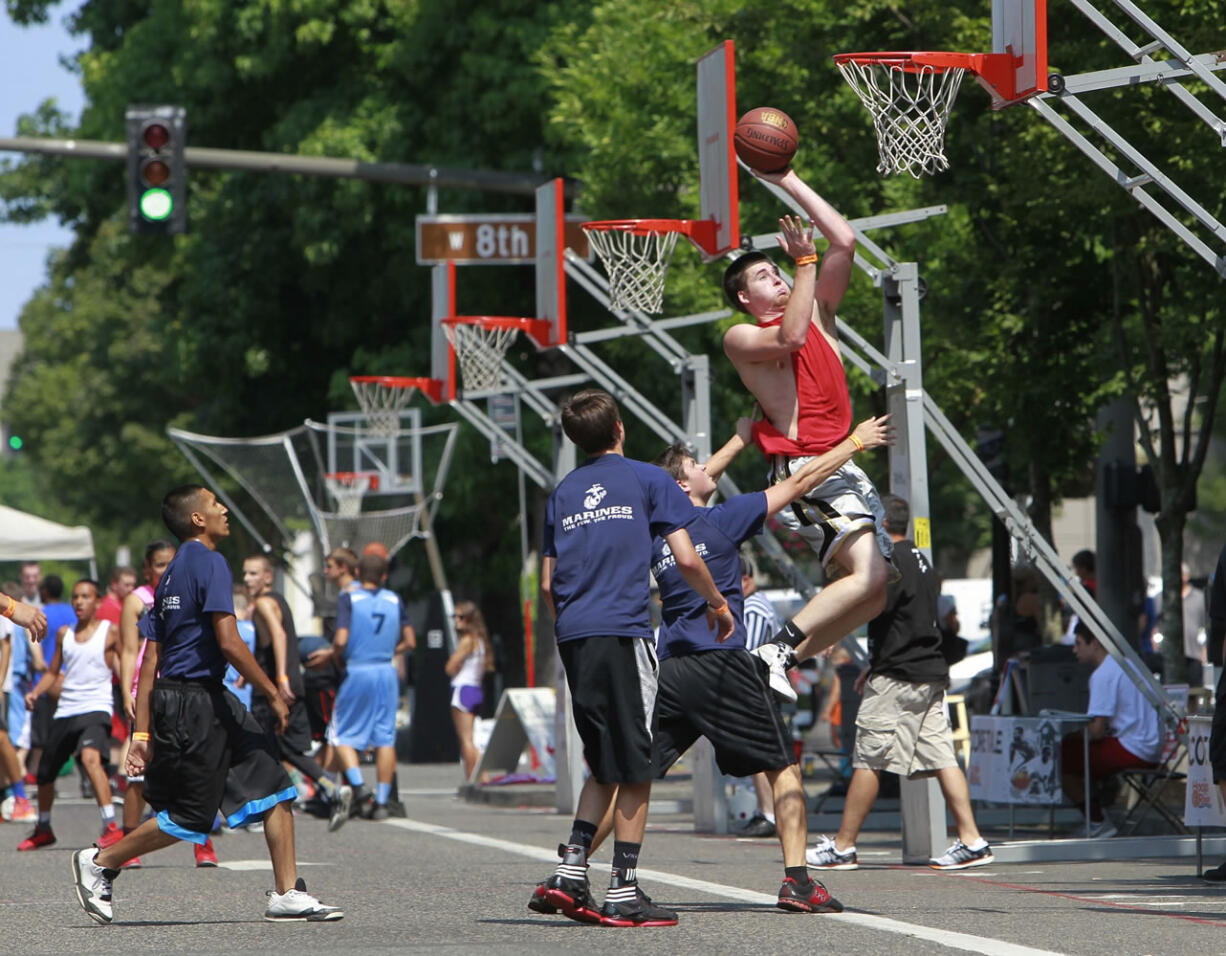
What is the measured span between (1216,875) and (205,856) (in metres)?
5.64

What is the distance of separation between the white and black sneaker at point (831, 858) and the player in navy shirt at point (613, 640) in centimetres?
310

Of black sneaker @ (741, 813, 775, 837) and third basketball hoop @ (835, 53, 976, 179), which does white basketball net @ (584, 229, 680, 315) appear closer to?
black sneaker @ (741, 813, 775, 837)

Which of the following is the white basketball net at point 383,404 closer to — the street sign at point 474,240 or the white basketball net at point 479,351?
the street sign at point 474,240

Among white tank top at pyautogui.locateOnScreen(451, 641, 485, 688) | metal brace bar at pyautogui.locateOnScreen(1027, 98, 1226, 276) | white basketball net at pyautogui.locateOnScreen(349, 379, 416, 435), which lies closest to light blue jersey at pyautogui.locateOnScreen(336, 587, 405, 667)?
white tank top at pyautogui.locateOnScreen(451, 641, 485, 688)

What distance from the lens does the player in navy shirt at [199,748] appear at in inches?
370

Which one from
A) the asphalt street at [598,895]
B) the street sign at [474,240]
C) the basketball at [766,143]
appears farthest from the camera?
the street sign at [474,240]

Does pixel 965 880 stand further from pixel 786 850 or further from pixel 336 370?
pixel 336 370

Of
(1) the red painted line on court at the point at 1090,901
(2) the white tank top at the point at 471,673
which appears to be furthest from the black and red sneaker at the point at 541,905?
(2) the white tank top at the point at 471,673

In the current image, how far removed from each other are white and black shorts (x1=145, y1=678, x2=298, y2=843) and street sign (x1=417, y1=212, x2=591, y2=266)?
1107 cm

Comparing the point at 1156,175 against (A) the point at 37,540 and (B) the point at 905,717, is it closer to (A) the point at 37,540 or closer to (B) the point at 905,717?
(B) the point at 905,717

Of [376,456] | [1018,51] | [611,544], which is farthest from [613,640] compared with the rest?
[376,456]

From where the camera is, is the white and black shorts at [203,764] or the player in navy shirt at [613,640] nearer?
the player in navy shirt at [613,640]

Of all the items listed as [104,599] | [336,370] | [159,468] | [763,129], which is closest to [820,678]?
[336,370]

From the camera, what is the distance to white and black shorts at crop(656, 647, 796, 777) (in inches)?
357
